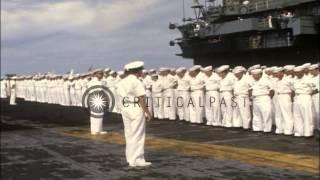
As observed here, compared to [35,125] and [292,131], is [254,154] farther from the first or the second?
[35,125]

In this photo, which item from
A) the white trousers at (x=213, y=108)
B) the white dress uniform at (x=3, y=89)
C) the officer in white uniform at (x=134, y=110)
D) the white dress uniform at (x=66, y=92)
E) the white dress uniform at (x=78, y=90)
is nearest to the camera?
the officer in white uniform at (x=134, y=110)

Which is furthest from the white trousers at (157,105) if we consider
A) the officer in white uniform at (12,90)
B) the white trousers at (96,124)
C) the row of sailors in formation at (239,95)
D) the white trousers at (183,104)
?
the officer in white uniform at (12,90)

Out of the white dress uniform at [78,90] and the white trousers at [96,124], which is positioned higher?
the white dress uniform at [78,90]

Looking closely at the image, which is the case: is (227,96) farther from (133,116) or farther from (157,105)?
(133,116)

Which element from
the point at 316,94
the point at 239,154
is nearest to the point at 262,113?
the point at 316,94

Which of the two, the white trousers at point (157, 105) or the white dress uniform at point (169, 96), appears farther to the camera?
the white trousers at point (157, 105)

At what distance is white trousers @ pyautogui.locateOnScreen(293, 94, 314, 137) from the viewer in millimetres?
12766

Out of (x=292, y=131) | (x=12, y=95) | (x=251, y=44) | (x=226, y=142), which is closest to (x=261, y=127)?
(x=292, y=131)

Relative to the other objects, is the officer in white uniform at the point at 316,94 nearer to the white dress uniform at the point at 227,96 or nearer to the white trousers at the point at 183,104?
the white dress uniform at the point at 227,96

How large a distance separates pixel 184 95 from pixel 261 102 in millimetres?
3976

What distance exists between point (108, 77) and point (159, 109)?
2.76 m

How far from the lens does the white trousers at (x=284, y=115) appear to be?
1334 cm

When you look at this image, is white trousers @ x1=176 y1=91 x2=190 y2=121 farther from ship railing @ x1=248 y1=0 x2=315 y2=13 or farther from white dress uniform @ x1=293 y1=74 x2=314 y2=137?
ship railing @ x1=248 y1=0 x2=315 y2=13

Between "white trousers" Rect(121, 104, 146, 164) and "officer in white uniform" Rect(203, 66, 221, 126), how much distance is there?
278 inches
